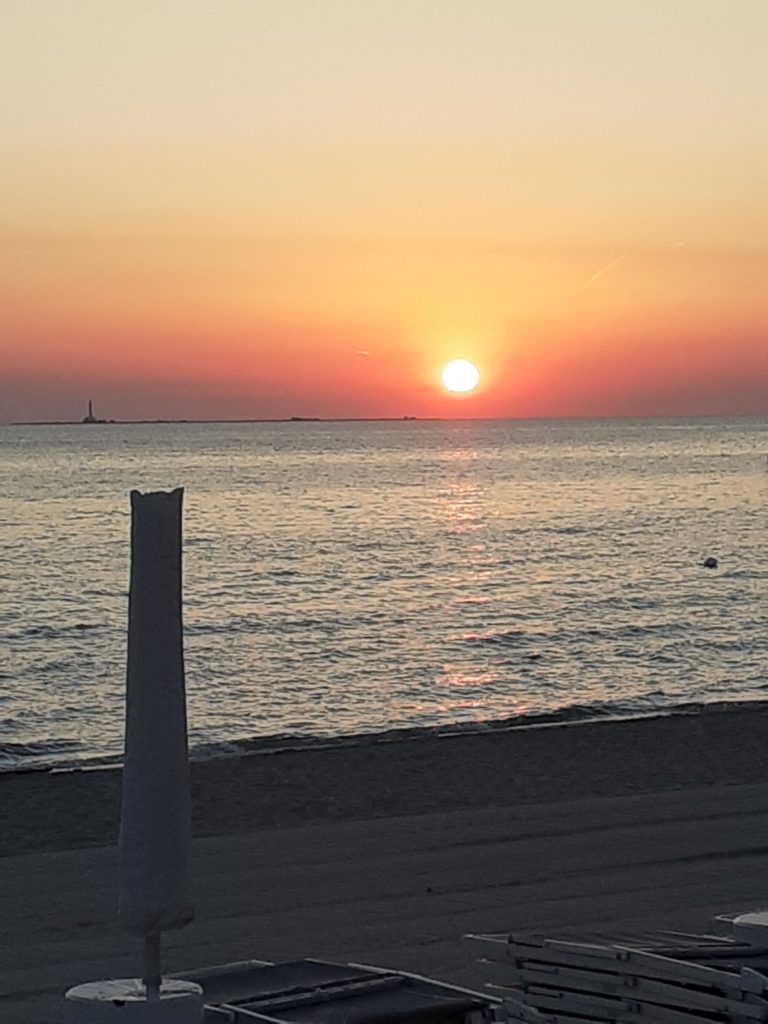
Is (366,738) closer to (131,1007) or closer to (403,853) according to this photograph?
(403,853)

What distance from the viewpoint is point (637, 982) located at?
17.7 ft

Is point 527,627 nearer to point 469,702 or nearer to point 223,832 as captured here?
point 469,702

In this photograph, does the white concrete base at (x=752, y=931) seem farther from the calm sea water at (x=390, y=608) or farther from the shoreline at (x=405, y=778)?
the calm sea water at (x=390, y=608)

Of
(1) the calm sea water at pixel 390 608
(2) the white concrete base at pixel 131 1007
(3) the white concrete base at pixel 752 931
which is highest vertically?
(2) the white concrete base at pixel 131 1007

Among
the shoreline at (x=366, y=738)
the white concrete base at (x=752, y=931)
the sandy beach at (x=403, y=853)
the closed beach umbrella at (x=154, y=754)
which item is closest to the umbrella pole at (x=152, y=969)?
the closed beach umbrella at (x=154, y=754)

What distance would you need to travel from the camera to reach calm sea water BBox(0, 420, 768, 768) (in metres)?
25.4

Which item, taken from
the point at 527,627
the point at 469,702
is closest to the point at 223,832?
the point at 469,702

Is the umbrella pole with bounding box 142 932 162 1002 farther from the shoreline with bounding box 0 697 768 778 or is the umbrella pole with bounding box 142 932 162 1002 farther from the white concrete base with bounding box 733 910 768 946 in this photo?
the shoreline with bounding box 0 697 768 778

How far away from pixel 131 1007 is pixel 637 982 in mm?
1847

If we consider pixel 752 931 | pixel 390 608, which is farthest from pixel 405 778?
pixel 390 608

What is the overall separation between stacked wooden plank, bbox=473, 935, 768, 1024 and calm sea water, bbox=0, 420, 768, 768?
1211 cm

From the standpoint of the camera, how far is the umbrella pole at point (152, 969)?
4.55 meters

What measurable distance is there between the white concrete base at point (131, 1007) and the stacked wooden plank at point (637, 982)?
134cm

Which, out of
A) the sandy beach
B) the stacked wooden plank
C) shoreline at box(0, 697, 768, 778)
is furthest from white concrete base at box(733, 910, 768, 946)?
shoreline at box(0, 697, 768, 778)
